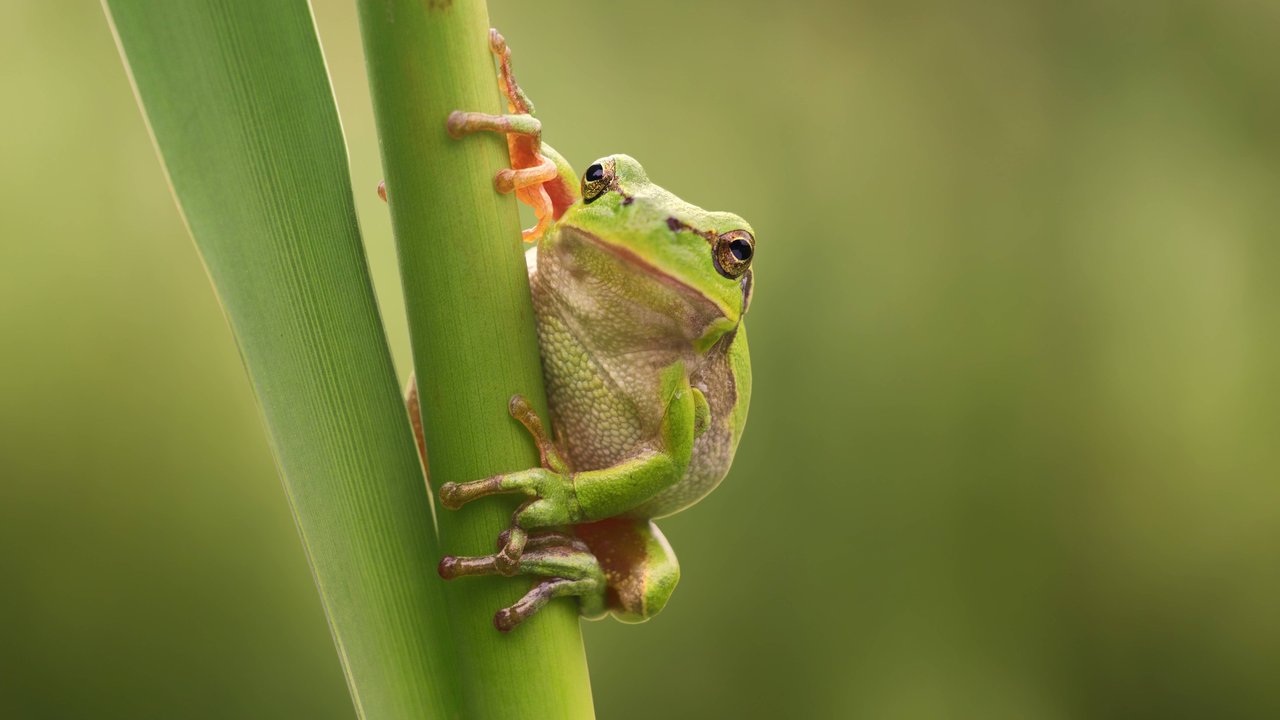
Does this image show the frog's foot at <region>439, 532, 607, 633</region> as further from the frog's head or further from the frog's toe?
the frog's head

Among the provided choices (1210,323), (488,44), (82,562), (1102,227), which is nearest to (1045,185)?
(1102,227)

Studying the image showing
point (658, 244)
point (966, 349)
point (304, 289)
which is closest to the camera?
point (304, 289)

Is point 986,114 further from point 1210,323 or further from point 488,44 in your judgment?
point 488,44

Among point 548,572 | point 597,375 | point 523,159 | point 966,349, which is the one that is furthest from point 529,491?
point 966,349

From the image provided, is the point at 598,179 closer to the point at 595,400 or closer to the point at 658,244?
the point at 658,244

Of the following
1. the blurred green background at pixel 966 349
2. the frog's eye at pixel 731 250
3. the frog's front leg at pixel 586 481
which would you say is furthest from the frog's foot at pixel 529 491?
the blurred green background at pixel 966 349

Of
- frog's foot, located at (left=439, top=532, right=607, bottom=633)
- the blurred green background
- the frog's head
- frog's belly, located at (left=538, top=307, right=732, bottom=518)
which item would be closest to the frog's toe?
frog's foot, located at (left=439, top=532, right=607, bottom=633)
